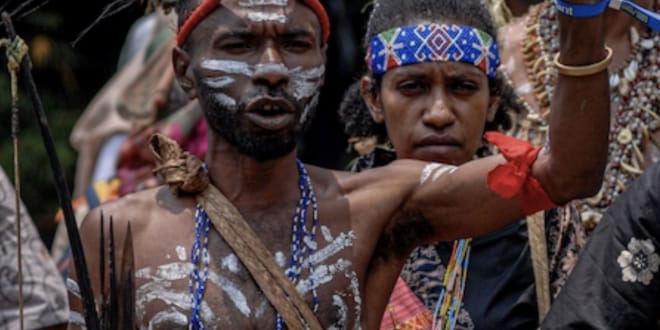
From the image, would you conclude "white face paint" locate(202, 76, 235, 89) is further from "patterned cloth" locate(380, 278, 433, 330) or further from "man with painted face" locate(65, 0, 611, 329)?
"patterned cloth" locate(380, 278, 433, 330)

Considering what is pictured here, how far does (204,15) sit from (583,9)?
1.01 meters

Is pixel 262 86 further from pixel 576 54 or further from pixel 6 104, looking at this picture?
pixel 6 104

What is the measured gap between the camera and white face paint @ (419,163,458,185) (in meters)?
4.41

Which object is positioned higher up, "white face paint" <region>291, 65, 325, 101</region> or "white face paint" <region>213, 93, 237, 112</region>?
"white face paint" <region>291, 65, 325, 101</region>

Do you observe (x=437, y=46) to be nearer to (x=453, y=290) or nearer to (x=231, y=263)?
(x=453, y=290)

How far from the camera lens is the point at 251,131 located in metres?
4.38

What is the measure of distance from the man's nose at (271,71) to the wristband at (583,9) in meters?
0.79

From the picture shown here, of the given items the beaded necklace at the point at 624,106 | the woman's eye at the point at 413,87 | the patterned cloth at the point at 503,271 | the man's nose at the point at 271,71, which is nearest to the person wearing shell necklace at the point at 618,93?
the beaded necklace at the point at 624,106

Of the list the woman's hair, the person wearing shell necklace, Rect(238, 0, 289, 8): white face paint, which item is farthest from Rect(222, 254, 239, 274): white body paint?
the person wearing shell necklace

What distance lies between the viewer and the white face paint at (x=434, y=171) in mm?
4414

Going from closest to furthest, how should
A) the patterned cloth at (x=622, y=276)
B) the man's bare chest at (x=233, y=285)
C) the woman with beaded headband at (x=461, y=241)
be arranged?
the man's bare chest at (x=233, y=285) < the patterned cloth at (x=622, y=276) < the woman with beaded headband at (x=461, y=241)

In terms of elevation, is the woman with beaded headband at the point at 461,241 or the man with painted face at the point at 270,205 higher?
the man with painted face at the point at 270,205

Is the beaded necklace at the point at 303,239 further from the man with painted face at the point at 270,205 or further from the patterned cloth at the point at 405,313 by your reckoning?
the patterned cloth at the point at 405,313

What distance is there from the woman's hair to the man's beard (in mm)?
991
